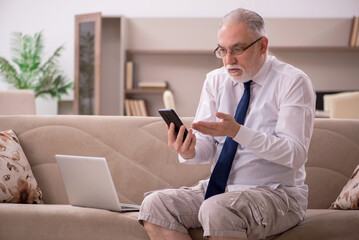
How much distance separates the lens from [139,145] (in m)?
2.54

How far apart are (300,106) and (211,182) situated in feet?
1.39

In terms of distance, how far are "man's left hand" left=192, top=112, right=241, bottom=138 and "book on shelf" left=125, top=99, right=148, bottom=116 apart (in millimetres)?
5273

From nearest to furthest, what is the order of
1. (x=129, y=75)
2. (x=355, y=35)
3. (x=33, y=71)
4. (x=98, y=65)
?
(x=355, y=35), (x=98, y=65), (x=129, y=75), (x=33, y=71)

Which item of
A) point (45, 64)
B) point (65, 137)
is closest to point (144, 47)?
point (45, 64)

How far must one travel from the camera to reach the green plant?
Answer: 6.81 meters

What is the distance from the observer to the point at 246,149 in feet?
6.39

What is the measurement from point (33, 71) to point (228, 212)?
5943 mm

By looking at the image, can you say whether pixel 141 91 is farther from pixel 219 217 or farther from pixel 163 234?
pixel 219 217

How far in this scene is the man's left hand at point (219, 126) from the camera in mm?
1673

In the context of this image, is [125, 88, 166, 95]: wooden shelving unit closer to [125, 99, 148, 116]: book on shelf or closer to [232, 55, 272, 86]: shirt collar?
[125, 99, 148, 116]: book on shelf

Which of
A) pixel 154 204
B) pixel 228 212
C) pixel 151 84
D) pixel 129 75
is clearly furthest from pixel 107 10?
pixel 228 212

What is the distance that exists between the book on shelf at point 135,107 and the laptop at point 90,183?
15.7 feet

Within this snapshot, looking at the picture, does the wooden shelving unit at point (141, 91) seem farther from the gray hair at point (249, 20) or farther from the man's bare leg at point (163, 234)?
the man's bare leg at point (163, 234)

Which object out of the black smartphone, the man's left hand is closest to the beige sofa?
the black smartphone
